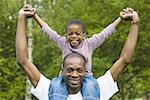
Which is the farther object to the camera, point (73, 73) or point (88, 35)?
point (88, 35)

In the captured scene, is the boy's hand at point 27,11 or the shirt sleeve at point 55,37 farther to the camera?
the shirt sleeve at point 55,37

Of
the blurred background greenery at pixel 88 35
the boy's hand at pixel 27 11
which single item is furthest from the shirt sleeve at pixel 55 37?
the blurred background greenery at pixel 88 35

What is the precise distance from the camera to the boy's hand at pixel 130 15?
3.71m

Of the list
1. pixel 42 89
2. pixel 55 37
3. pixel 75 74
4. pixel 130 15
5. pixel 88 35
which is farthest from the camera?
pixel 88 35

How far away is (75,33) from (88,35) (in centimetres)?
1077

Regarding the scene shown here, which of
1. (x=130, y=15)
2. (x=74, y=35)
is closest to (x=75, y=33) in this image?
(x=74, y=35)

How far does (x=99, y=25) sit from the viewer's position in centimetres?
1619

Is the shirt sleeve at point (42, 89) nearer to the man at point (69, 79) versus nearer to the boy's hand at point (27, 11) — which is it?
the man at point (69, 79)

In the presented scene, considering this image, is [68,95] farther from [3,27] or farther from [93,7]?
[3,27]

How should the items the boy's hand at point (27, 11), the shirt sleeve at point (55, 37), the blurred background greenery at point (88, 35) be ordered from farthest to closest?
the blurred background greenery at point (88, 35), the shirt sleeve at point (55, 37), the boy's hand at point (27, 11)

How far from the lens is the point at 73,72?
11.2ft

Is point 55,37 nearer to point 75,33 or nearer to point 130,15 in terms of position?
point 75,33

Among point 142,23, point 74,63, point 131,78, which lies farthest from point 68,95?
point 131,78

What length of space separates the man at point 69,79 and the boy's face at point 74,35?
2.36ft
